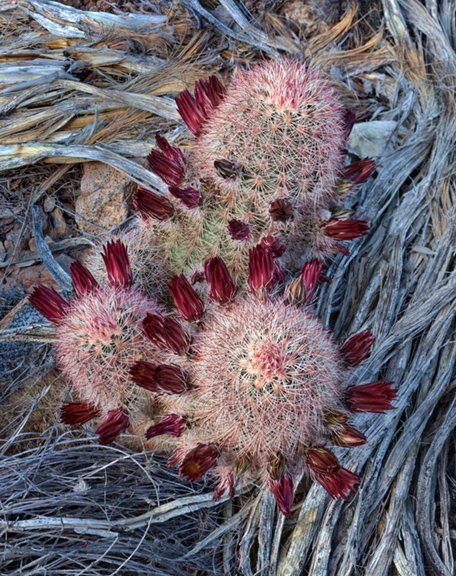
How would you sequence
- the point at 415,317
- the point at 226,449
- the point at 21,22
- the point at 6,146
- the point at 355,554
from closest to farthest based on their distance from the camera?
the point at 226,449 < the point at 355,554 < the point at 415,317 < the point at 6,146 < the point at 21,22

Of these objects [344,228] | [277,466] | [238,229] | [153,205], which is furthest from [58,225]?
[277,466]

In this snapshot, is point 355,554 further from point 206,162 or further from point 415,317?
point 206,162

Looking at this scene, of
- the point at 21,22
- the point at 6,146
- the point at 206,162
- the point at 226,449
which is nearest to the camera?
the point at 226,449

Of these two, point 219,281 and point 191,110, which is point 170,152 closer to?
point 191,110

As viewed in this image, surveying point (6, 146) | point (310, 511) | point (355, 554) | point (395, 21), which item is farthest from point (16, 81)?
point (355, 554)

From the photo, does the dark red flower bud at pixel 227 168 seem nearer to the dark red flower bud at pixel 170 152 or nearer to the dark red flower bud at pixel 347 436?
the dark red flower bud at pixel 170 152

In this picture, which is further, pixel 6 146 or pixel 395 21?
pixel 395 21
